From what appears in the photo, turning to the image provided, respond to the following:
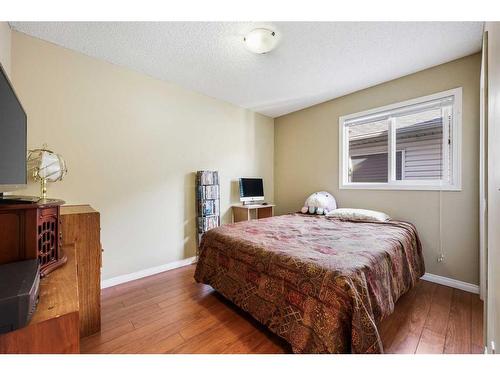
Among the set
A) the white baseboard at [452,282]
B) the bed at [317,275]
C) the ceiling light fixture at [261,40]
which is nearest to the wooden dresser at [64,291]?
the bed at [317,275]

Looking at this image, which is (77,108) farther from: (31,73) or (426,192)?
(426,192)

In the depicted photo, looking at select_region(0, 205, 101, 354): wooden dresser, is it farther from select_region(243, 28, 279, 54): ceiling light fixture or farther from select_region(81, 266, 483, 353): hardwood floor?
select_region(243, 28, 279, 54): ceiling light fixture

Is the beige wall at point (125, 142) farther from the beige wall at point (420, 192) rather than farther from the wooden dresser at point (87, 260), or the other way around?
the beige wall at point (420, 192)

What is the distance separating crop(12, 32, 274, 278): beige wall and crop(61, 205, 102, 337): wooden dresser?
777 millimetres

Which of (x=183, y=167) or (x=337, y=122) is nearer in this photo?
(x=183, y=167)

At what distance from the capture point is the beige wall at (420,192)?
2.16m

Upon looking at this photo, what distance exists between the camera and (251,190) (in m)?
3.61

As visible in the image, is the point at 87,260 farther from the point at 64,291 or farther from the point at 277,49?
the point at 277,49

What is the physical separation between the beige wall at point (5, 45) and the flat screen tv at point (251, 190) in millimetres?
2693

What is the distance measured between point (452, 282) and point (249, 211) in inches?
100

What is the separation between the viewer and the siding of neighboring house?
2.46m
